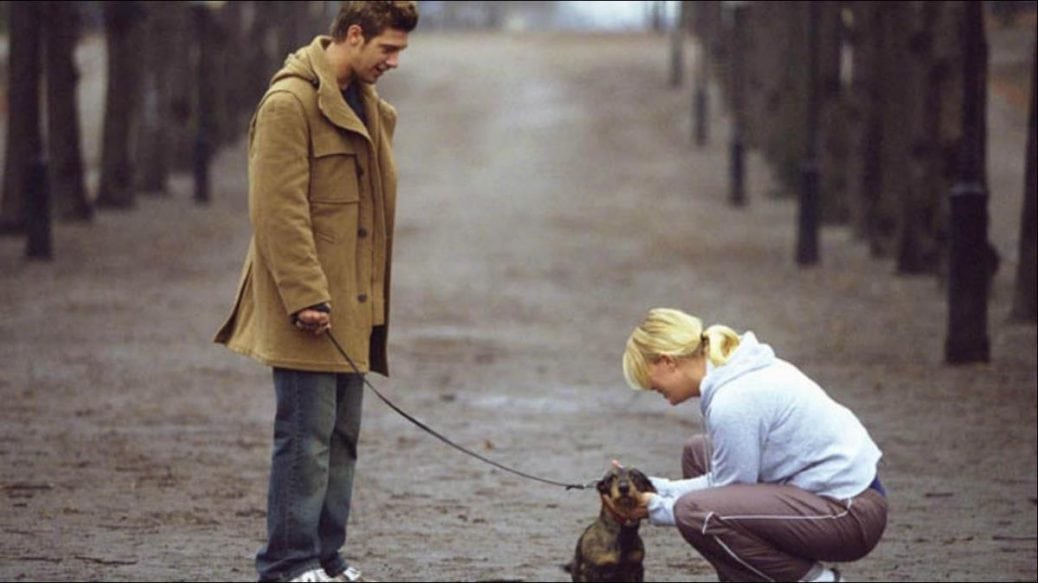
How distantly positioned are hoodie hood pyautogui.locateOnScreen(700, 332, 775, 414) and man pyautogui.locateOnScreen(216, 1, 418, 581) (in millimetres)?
1364

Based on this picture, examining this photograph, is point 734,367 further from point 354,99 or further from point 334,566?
point 334,566

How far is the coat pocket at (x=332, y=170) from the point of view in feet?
26.0

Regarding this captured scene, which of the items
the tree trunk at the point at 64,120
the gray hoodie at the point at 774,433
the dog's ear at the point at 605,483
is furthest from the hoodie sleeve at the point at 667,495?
the tree trunk at the point at 64,120

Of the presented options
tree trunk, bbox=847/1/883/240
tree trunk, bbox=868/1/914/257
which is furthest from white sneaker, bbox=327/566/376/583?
tree trunk, bbox=847/1/883/240

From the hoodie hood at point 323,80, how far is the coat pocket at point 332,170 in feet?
0.23

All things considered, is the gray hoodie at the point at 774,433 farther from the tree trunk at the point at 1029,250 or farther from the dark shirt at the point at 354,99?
the tree trunk at the point at 1029,250

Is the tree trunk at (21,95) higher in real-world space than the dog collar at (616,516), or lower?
lower

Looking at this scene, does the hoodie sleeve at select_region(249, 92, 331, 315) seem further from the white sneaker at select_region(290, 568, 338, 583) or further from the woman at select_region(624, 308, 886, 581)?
the woman at select_region(624, 308, 886, 581)

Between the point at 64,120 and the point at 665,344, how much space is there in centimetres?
2661

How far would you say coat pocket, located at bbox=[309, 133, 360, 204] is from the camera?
7.93m

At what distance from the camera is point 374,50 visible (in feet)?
25.6

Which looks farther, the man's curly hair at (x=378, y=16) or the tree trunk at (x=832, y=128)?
the tree trunk at (x=832, y=128)

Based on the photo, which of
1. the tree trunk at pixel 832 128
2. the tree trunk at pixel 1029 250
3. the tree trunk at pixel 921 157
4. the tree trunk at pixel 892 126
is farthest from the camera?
the tree trunk at pixel 832 128

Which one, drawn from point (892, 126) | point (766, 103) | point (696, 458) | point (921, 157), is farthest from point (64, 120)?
point (696, 458)
